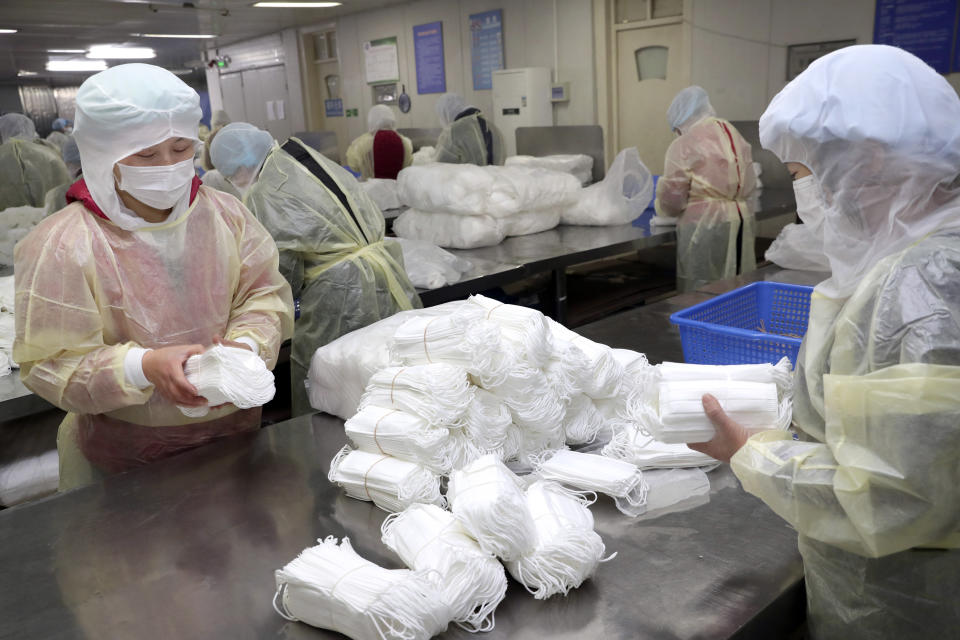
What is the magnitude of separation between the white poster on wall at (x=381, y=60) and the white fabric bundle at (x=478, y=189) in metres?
4.28

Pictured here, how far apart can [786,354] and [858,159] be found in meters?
0.81

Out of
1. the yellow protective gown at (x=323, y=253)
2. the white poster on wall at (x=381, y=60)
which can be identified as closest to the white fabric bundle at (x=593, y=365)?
the yellow protective gown at (x=323, y=253)

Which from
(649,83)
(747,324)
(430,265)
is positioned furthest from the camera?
(649,83)

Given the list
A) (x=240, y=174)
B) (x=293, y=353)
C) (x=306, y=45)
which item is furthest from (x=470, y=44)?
(x=293, y=353)

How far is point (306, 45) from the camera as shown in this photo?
28.8 feet

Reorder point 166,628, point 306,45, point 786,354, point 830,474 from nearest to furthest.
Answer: point 830,474, point 166,628, point 786,354, point 306,45

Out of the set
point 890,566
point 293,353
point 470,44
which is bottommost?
point 293,353

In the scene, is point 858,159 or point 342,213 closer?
point 858,159

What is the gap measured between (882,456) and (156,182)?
147 centimetres

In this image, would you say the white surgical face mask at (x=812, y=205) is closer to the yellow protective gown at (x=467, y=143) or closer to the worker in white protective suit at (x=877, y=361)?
the worker in white protective suit at (x=877, y=361)

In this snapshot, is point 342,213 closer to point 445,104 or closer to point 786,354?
point 786,354

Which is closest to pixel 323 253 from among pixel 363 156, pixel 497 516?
pixel 497 516

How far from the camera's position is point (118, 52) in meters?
5.06

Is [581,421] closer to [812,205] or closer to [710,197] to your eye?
[812,205]
